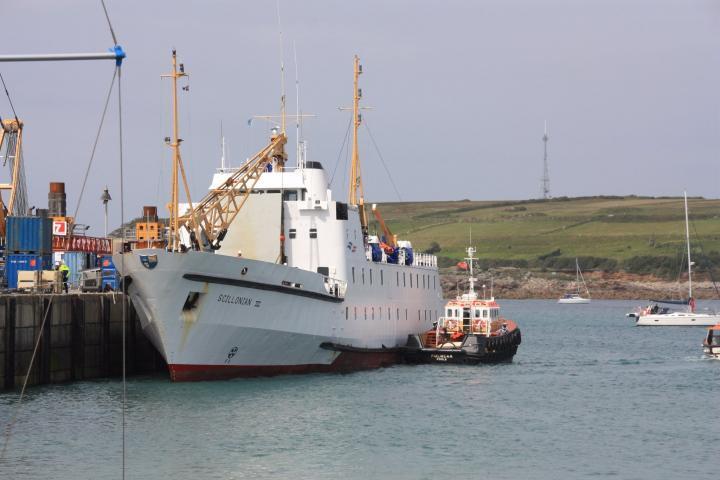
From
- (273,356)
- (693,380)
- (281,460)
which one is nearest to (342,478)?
(281,460)

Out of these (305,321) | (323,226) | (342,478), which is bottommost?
(342,478)

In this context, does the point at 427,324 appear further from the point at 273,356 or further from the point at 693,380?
the point at 273,356

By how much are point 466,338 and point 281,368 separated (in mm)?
13140

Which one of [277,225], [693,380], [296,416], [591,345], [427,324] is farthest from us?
[591,345]

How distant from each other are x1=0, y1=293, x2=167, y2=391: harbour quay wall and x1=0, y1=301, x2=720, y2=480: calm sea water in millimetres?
980

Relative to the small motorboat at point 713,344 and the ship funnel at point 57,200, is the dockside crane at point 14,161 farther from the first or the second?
the small motorboat at point 713,344

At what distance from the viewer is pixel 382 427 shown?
38719 millimetres

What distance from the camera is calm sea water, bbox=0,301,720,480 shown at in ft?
107

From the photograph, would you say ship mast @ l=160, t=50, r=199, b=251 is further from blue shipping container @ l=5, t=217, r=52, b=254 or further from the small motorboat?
the small motorboat

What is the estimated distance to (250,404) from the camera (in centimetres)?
4166

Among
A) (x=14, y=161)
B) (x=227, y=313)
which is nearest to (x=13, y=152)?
(x=14, y=161)

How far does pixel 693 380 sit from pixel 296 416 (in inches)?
883

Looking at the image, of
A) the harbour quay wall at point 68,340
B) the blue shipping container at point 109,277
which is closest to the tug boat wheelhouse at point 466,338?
the harbour quay wall at point 68,340

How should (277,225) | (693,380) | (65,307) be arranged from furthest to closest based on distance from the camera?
1. (693,380)
2. (277,225)
3. (65,307)
